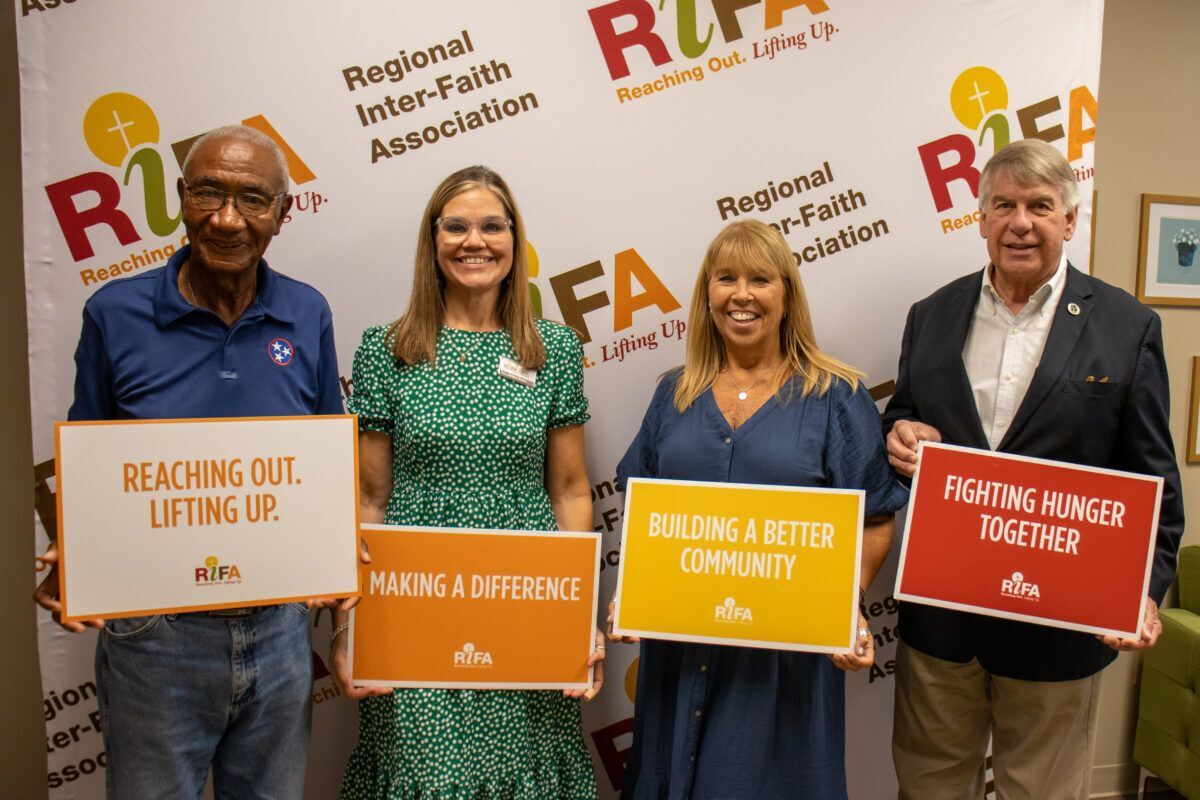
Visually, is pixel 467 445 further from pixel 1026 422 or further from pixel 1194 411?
pixel 1194 411

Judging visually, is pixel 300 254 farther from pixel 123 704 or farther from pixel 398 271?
pixel 123 704

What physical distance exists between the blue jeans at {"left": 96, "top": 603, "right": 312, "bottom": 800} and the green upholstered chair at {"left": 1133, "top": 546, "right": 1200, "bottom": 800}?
288 cm

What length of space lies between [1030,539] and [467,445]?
1.27 m

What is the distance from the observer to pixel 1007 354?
1973 millimetres

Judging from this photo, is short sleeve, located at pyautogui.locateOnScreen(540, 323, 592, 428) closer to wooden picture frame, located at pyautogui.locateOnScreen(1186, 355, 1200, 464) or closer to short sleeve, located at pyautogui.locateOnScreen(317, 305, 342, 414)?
short sleeve, located at pyautogui.locateOnScreen(317, 305, 342, 414)

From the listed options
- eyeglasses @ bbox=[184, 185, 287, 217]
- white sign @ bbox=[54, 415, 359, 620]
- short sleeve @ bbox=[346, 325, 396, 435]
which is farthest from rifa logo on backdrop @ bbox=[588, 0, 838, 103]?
white sign @ bbox=[54, 415, 359, 620]

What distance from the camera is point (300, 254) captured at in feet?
7.62

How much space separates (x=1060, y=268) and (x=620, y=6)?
144cm

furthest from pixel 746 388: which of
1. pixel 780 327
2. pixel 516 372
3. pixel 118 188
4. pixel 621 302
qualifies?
pixel 118 188

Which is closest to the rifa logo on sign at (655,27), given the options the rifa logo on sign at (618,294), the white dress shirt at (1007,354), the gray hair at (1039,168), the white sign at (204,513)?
the rifa logo on sign at (618,294)

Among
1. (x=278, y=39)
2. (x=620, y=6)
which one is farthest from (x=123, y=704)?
(x=620, y=6)

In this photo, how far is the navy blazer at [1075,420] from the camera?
6.12 ft

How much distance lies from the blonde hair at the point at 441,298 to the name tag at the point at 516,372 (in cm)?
2

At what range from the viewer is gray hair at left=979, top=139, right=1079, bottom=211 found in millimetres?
1890
